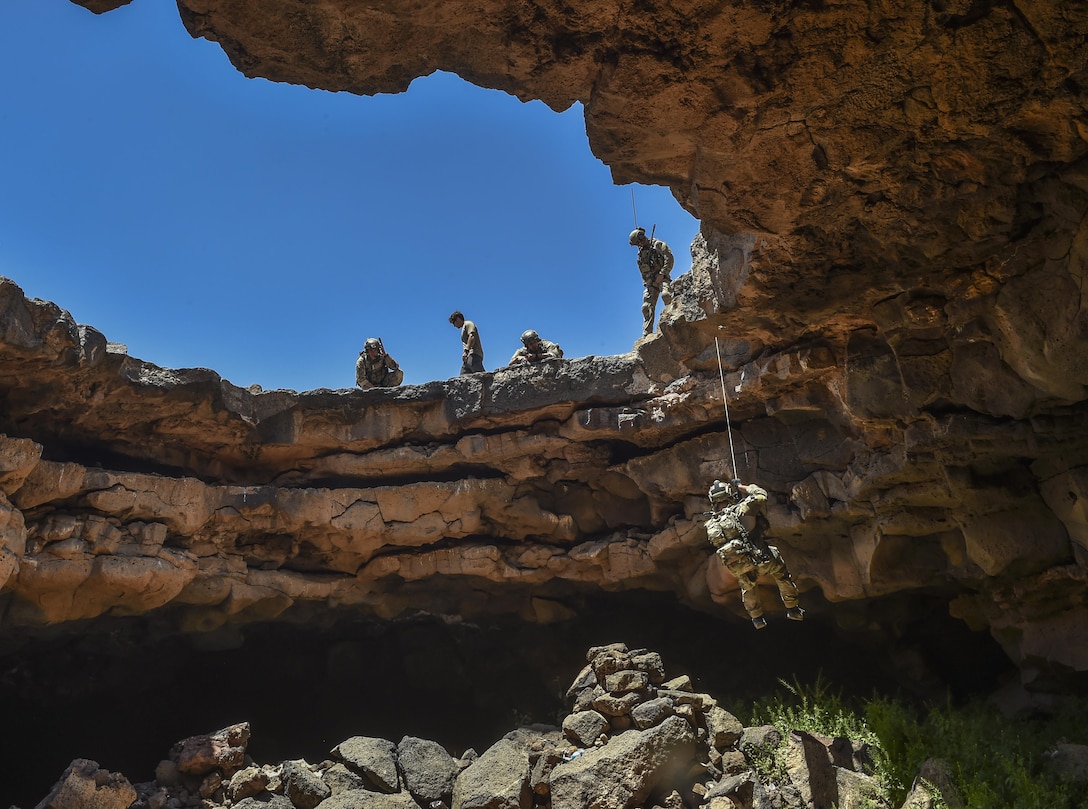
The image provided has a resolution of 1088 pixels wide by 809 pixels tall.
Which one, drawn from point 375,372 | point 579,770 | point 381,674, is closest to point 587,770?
point 579,770

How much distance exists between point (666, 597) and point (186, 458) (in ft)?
24.5

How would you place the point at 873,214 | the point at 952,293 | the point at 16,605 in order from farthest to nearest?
the point at 16,605
the point at 952,293
the point at 873,214

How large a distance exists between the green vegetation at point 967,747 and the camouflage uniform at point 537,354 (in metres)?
5.61

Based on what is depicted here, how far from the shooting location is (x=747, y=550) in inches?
282

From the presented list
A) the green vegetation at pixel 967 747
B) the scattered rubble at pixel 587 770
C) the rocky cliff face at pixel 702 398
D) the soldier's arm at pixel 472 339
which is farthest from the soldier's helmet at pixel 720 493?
the soldier's arm at pixel 472 339

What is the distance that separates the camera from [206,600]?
34.2ft

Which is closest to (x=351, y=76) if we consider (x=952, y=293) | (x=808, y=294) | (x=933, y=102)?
(x=933, y=102)

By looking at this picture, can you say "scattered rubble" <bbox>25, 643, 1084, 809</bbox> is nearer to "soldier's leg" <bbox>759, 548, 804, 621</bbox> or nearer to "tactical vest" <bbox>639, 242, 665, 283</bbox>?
"soldier's leg" <bbox>759, 548, 804, 621</bbox>

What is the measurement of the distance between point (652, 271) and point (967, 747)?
701cm

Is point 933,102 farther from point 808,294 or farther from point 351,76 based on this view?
point 351,76

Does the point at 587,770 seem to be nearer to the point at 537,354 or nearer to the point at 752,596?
the point at 752,596

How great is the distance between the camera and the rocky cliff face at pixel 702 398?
13.5ft

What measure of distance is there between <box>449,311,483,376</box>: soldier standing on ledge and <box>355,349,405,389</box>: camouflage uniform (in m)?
1.09

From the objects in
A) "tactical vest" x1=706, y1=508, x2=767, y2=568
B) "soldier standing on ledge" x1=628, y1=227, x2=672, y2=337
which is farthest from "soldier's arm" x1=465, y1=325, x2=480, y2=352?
"tactical vest" x1=706, y1=508, x2=767, y2=568
